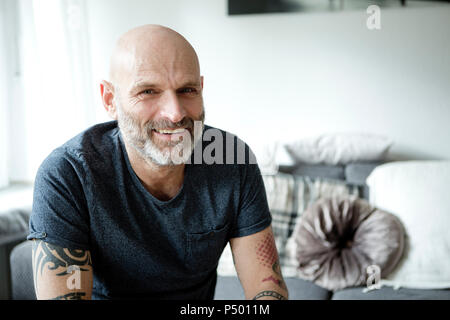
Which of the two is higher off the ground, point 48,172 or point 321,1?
point 321,1

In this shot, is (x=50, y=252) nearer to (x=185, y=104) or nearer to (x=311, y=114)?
(x=185, y=104)

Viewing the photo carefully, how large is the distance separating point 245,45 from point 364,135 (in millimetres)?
808

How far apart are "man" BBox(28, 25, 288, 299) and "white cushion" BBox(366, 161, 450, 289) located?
80cm

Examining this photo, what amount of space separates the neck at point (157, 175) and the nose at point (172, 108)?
121 millimetres

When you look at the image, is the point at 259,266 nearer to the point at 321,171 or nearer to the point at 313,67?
the point at 321,171

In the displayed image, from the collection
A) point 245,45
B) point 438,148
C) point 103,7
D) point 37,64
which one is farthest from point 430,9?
point 37,64

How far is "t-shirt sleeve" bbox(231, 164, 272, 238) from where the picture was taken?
1.01 metres

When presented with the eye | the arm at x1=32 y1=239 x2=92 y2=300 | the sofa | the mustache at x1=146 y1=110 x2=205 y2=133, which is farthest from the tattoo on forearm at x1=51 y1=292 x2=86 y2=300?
the sofa

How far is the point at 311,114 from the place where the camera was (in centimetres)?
234

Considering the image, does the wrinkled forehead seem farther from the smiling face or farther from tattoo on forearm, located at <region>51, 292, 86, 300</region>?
tattoo on forearm, located at <region>51, 292, 86, 300</region>

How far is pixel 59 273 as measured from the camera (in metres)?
0.83

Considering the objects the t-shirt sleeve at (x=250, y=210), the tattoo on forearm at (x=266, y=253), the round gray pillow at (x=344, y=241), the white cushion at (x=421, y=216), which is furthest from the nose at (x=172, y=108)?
the white cushion at (x=421, y=216)

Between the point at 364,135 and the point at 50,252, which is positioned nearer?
the point at 50,252

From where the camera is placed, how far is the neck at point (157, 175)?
95 centimetres
